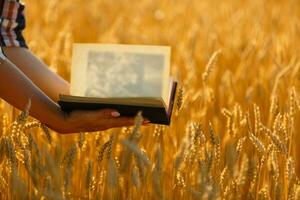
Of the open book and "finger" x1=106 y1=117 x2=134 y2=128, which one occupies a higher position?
the open book

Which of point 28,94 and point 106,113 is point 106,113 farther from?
point 28,94

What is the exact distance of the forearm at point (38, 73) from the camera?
1529mm

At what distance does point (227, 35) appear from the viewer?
10.6 feet

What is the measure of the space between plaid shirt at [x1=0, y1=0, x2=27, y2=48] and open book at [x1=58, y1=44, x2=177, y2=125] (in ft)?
0.99

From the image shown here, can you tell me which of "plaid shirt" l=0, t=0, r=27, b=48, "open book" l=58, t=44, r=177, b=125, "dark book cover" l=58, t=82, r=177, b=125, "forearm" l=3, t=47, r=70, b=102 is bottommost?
"dark book cover" l=58, t=82, r=177, b=125

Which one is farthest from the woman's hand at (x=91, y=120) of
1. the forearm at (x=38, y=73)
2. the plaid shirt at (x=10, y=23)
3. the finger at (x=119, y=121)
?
the plaid shirt at (x=10, y=23)

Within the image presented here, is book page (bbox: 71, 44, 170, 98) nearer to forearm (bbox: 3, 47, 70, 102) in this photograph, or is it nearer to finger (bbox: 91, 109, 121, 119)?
finger (bbox: 91, 109, 121, 119)

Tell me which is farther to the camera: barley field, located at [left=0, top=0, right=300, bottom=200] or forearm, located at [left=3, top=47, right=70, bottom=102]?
forearm, located at [left=3, top=47, right=70, bottom=102]

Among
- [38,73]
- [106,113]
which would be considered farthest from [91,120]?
[38,73]

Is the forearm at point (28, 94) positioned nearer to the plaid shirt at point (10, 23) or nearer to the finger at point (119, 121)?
the finger at point (119, 121)

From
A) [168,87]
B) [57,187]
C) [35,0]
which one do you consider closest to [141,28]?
[35,0]

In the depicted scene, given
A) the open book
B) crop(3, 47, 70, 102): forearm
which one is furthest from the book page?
crop(3, 47, 70, 102): forearm

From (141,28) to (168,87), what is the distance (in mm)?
2437

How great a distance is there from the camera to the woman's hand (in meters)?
1.27
